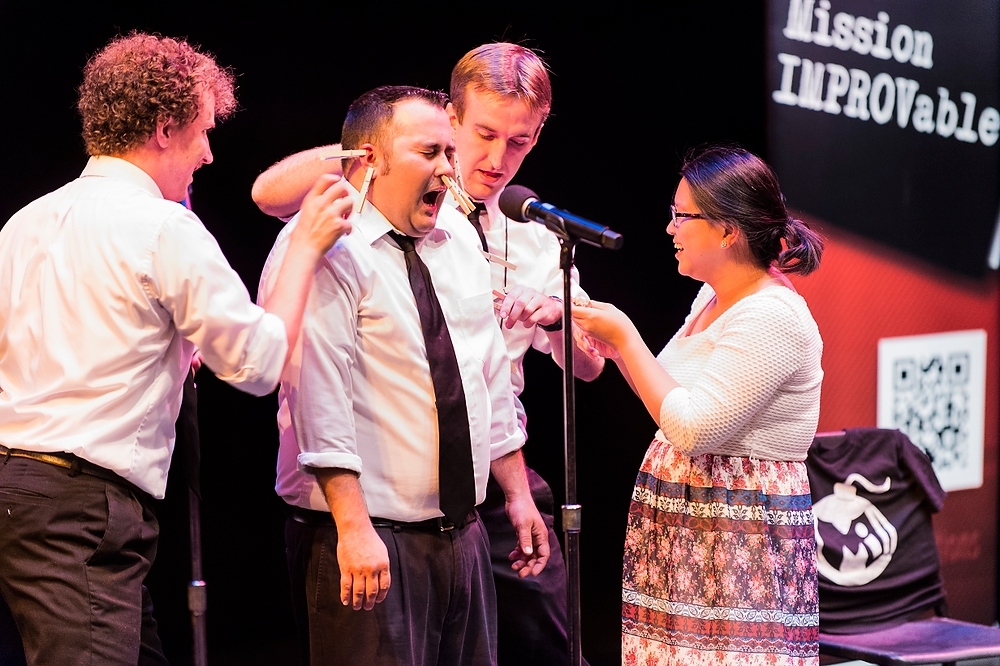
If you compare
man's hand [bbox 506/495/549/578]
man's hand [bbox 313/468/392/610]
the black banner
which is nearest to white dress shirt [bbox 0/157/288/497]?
man's hand [bbox 313/468/392/610]

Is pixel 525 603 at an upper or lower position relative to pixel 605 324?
lower

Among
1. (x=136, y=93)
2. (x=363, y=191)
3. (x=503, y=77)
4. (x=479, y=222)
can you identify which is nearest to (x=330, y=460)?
(x=363, y=191)

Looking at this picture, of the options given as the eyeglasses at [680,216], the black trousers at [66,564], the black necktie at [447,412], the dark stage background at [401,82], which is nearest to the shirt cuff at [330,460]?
the black necktie at [447,412]

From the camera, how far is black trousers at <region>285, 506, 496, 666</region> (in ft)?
7.04

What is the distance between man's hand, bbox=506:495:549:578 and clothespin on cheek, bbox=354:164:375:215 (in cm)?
77

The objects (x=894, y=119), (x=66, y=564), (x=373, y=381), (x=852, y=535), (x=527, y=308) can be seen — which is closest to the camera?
(x=66, y=564)

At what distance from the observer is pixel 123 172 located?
6.95ft

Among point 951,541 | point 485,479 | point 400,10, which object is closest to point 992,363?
point 951,541

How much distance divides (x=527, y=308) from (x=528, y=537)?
1.66ft

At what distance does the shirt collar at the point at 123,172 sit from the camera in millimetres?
2113

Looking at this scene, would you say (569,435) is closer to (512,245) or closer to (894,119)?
(512,245)

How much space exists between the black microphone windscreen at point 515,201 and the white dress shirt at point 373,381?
187mm

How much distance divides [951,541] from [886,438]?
1206 millimetres

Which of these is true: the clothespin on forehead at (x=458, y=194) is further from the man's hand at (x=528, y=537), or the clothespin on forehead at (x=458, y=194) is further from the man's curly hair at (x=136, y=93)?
the man's hand at (x=528, y=537)
